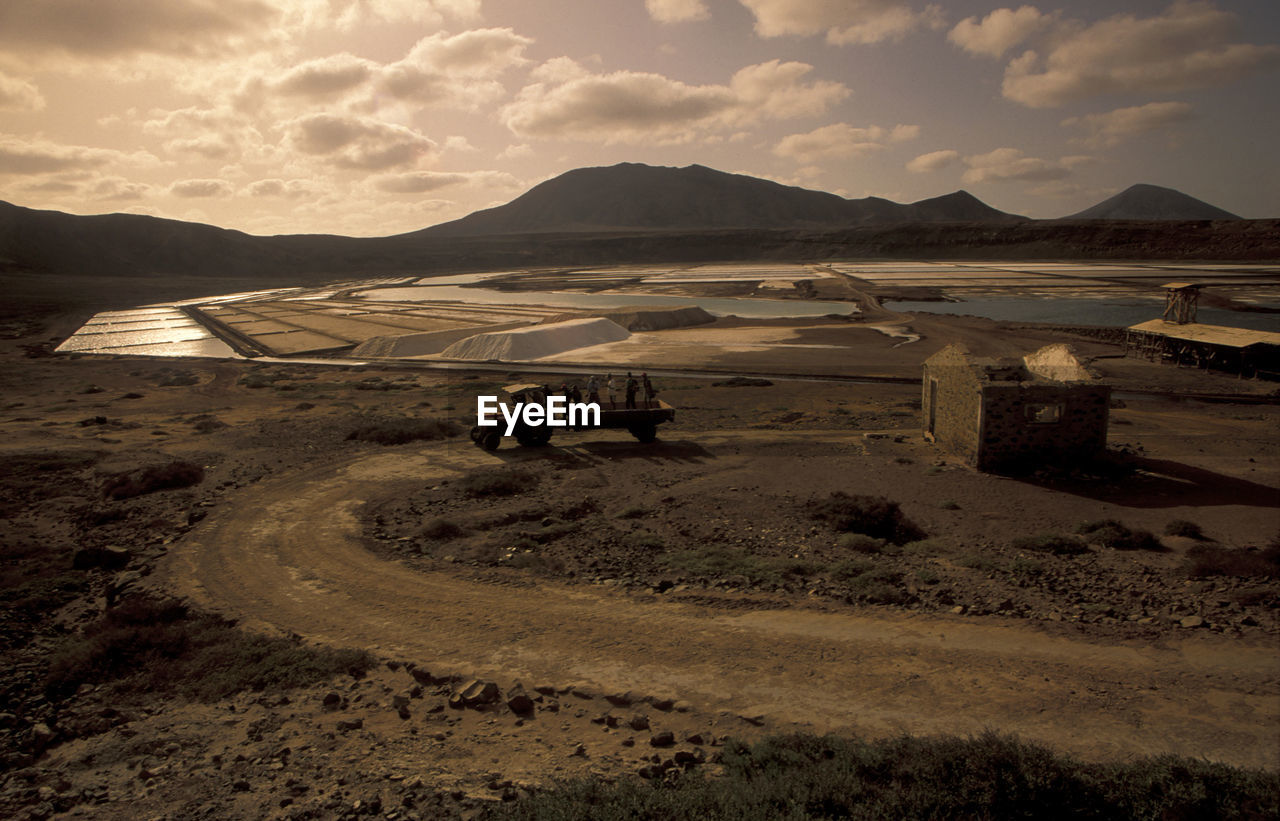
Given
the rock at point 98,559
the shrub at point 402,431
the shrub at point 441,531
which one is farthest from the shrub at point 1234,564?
the shrub at point 402,431

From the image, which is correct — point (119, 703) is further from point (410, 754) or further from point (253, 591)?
point (410, 754)

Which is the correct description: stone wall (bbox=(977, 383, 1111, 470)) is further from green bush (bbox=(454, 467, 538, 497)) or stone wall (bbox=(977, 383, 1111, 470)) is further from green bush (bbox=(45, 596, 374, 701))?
green bush (bbox=(45, 596, 374, 701))

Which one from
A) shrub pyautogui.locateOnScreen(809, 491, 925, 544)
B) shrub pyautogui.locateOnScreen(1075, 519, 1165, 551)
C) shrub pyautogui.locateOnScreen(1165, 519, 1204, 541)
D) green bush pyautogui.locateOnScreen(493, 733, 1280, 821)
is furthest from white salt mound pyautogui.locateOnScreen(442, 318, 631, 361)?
green bush pyautogui.locateOnScreen(493, 733, 1280, 821)

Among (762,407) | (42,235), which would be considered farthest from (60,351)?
(42,235)

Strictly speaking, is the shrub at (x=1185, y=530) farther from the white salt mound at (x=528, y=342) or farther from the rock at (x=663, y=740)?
Answer: the white salt mound at (x=528, y=342)

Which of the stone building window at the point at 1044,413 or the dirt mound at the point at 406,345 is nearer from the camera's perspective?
the stone building window at the point at 1044,413
